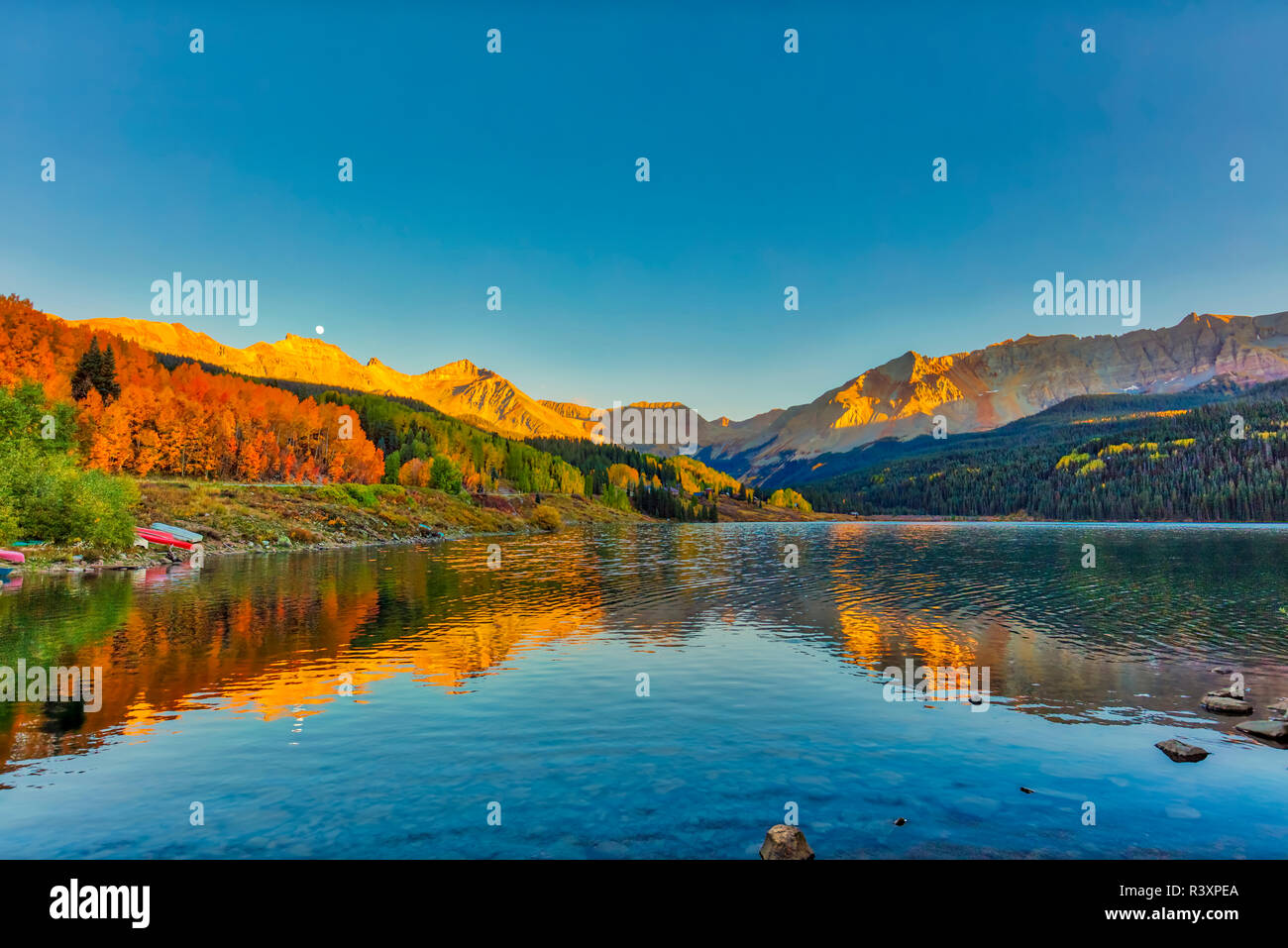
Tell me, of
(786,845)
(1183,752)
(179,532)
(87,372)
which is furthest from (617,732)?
(87,372)

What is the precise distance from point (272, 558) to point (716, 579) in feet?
184

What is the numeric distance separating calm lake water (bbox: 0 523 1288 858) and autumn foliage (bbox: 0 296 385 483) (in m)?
86.5

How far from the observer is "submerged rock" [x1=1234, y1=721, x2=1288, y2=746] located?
21688 millimetres

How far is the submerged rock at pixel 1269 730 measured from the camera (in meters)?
21.7

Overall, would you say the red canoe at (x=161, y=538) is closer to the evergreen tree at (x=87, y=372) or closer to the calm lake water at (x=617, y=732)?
the calm lake water at (x=617, y=732)

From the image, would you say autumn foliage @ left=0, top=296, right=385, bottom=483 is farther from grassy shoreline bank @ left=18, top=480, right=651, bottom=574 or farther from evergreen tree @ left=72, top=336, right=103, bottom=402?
grassy shoreline bank @ left=18, top=480, right=651, bottom=574

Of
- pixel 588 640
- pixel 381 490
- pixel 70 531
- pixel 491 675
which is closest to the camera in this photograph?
pixel 491 675

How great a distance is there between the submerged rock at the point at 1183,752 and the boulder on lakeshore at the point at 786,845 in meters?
13.7

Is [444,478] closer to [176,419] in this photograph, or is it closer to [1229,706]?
[176,419]

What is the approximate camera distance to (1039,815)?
1599 cm

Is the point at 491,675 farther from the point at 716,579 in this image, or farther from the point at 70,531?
the point at 70,531
